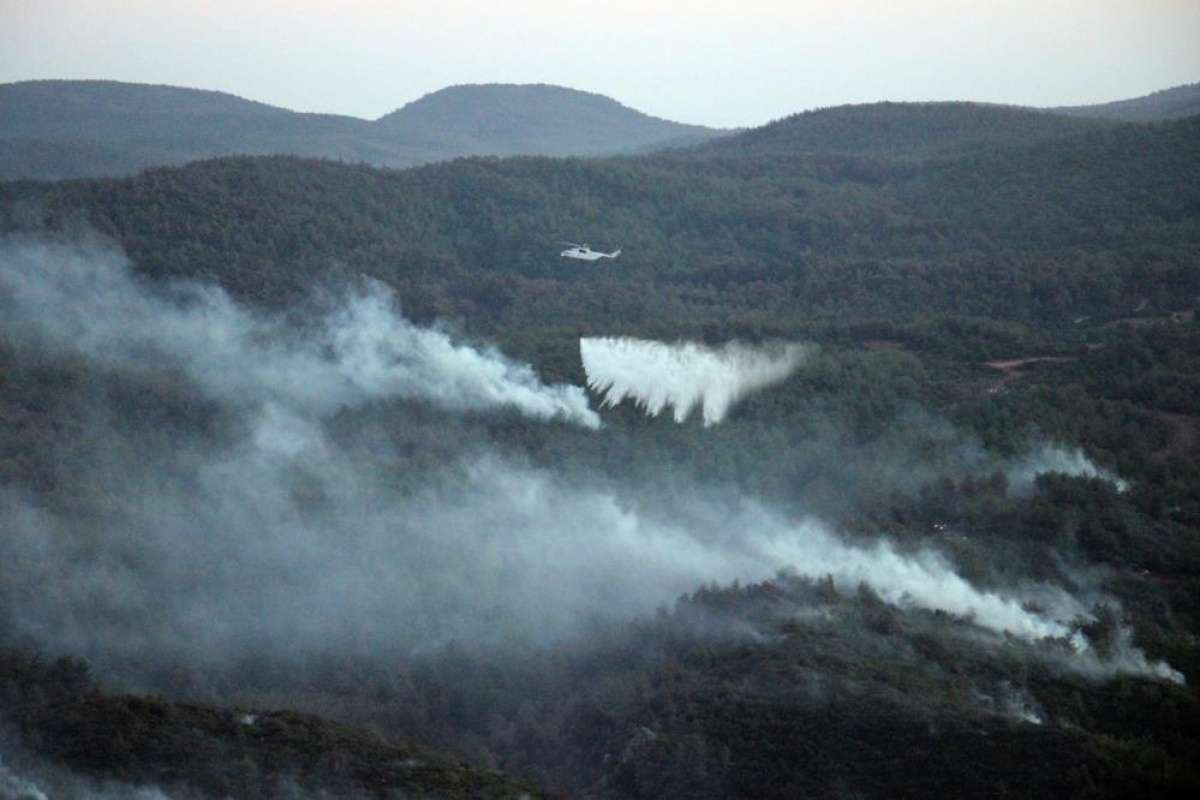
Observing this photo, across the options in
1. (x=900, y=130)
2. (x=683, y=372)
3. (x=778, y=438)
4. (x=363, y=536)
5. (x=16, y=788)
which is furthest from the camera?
(x=900, y=130)

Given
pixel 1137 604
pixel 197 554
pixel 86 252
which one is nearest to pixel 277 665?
pixel 197 554

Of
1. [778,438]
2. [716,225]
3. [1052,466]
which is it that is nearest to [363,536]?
[778,438]

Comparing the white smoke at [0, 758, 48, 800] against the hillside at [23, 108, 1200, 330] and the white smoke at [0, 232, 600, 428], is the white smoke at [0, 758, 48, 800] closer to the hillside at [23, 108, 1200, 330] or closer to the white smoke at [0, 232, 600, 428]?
the white smoke at [0, 232, 600, 428]

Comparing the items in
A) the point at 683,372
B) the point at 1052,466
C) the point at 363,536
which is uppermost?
the point at 683,372

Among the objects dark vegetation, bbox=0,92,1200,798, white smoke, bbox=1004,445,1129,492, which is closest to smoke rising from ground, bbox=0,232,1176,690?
dark vegetation, bbox=0,92,1200,798

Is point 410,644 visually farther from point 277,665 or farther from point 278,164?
point 278,164

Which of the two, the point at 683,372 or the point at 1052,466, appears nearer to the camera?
the point at 1052,466

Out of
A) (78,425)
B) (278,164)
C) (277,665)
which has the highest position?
(278,164)

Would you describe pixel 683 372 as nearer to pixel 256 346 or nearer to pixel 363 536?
pixel 363 536
